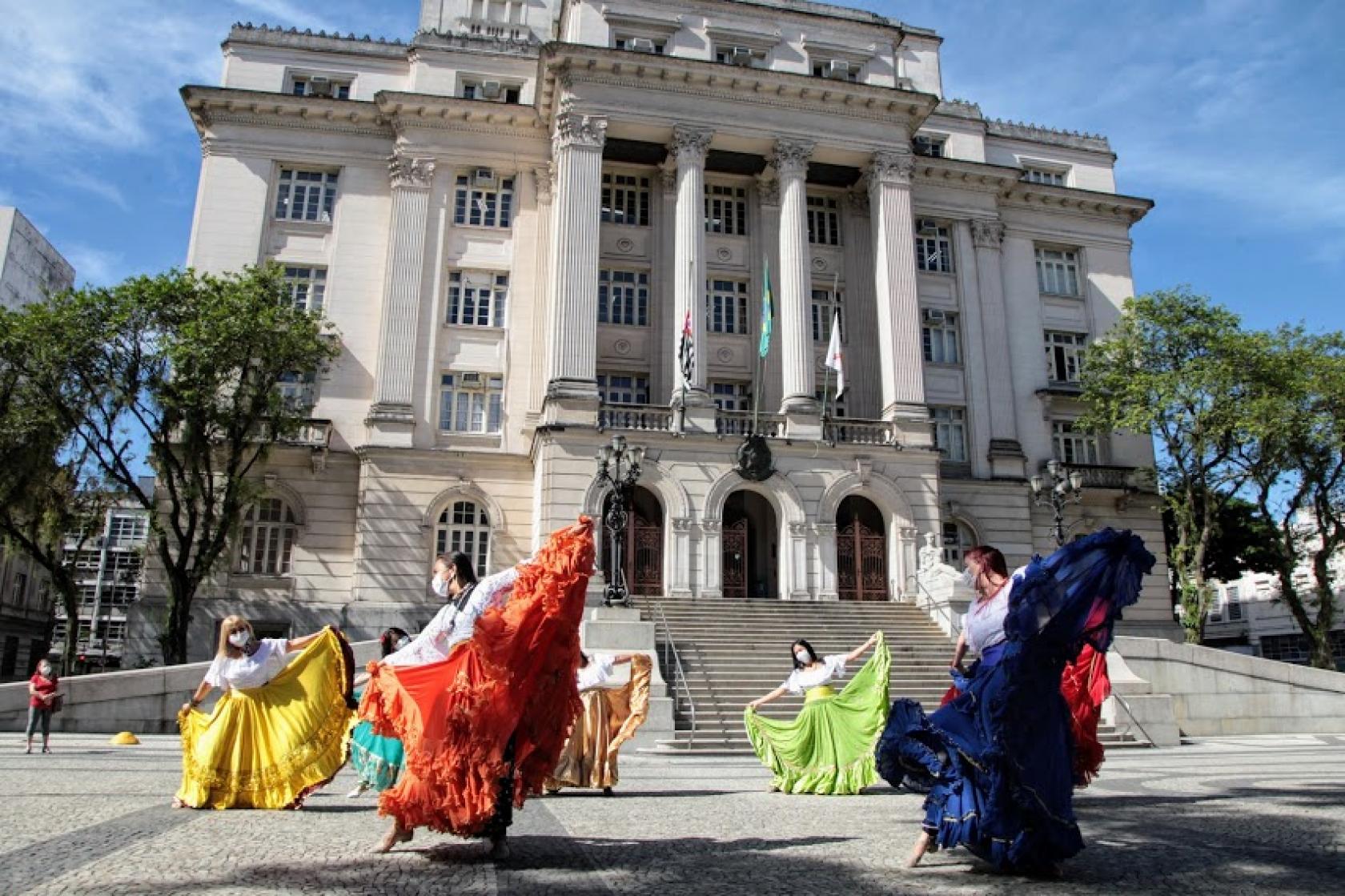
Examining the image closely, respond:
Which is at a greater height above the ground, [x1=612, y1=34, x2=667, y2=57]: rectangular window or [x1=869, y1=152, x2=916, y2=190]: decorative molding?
[x1=612, y1=34, x2=667, y2=57]: rectangular window

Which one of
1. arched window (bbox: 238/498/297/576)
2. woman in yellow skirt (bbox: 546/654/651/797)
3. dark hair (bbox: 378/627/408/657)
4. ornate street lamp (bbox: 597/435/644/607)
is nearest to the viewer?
dark hair (bbox: 378/627/408/657)

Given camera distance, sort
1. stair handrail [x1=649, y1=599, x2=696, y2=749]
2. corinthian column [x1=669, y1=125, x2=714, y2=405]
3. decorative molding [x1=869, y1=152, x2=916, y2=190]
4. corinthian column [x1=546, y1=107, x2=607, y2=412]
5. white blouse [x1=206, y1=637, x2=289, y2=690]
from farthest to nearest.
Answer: decorative molding [x1=869, y1=152, x2=916, y2=190]
corinthian column [x1=669, y1=125, x2=714, y2=405]
corinthian column [x1=546, y1=107, x2=607, y2=412]
stair handrail [x1=649, y1=599, x2=696, y2=749]
white blouse [x1=206, y1=637, x2=289, y2=690]

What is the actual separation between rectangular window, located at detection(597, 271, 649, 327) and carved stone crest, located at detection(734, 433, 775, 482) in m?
6.08

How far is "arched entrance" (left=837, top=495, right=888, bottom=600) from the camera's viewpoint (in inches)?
1061

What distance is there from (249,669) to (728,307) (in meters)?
24.6

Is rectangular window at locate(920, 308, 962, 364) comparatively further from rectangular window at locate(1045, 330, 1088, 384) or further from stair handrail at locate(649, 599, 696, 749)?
stair handrail at locate(649, 599, 696, 749)

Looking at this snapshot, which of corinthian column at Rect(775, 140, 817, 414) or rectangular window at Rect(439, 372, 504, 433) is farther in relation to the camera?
rectangular window at Rect(439, 372, 504, 433)

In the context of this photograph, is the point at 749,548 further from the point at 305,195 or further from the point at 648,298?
the point at 305,195

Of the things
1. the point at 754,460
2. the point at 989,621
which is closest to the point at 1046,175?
the point at 754,460

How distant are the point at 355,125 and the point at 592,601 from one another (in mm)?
17390

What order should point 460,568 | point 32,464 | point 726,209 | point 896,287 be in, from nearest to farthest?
1. point 460,568
2. point 32,464
3. point 896,287
4. point 726,209

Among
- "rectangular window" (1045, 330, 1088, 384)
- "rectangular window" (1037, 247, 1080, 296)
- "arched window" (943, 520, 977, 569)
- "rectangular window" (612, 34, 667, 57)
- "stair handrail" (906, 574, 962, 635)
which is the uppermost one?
"rectangular window" (612, 34, 667, 57)

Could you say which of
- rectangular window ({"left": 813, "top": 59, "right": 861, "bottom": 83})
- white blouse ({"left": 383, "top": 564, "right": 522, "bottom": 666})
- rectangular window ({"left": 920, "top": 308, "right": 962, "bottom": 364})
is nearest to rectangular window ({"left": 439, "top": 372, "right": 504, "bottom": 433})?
rectangular window ({"left": 920, "top": 308, "right": 962, "bottom": 364})

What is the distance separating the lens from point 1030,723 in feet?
17.7
